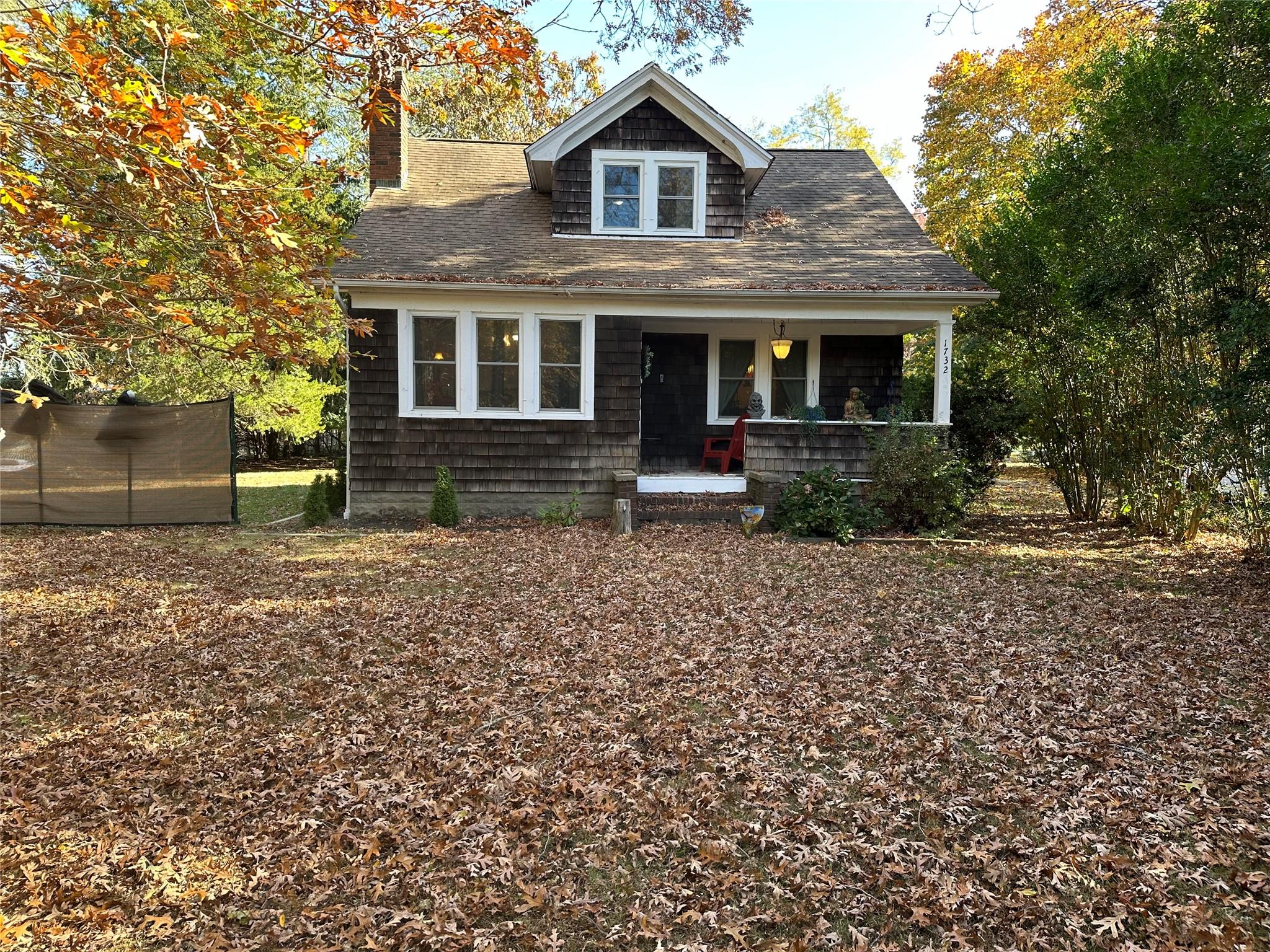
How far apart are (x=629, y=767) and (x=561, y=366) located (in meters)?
8.15

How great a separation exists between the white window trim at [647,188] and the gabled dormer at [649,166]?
0.03 feet

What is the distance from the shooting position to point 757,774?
12.7ft

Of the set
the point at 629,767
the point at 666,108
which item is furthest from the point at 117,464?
the point at 629,767

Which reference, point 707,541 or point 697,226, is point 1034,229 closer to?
point 697,226

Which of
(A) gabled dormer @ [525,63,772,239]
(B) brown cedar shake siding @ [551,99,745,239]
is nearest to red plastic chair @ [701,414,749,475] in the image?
(A) gabled dormer @ [525,63,772,239]

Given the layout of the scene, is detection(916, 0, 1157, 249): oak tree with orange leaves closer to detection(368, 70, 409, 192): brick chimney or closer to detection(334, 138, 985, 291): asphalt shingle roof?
detection(334, 138, 985, 291): asphalt shingle roof

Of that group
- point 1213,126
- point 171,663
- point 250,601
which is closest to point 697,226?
point 1213,126

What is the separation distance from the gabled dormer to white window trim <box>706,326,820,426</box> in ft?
5.24

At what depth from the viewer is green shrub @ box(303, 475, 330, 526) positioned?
11.0 meters

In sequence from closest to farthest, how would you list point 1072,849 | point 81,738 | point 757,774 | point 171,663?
point 1072,849 < point 757,774 < point 81,738 < point 171,663

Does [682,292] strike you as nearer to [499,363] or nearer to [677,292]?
[677,292]

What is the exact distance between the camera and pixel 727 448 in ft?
42.7

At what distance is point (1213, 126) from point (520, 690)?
799 centimetres

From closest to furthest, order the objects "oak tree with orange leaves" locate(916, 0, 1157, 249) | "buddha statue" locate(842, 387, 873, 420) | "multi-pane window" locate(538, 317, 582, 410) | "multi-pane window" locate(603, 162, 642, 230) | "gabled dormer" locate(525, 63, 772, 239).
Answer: "multi-pane window" locate(538, 317, 582, 410), "buddha statue" locate(842, 387, 873, 420), "gabled dormer" locate(525, 63, 772, 239), "multi-pane window" locate(603, 162, 642, 230), "oak tree with orange leaves" locate(916, 0, 1157, 249)
